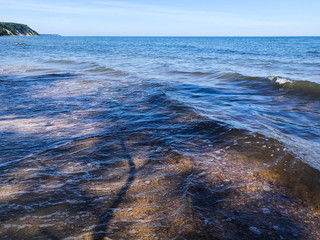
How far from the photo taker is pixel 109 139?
5.17 metres

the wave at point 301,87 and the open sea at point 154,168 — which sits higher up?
the open sea at point 154,168

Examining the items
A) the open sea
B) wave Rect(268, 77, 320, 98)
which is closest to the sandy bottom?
the open sea

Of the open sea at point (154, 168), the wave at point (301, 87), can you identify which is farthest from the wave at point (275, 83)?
the open sea at point (154, 168)

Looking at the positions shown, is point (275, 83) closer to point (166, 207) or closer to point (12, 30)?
point (166, 207)

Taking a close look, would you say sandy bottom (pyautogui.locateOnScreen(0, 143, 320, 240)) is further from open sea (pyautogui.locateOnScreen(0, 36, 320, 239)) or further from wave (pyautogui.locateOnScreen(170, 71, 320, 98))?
wave (pyautogui.locateOnScreen(170, 71, 320, 98))

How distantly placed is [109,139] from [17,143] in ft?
5.89

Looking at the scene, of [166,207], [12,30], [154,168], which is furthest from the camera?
[12,30]

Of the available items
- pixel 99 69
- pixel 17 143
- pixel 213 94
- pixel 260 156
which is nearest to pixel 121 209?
pixel 260 156

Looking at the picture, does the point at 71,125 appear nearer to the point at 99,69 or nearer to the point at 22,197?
the point at 22,197

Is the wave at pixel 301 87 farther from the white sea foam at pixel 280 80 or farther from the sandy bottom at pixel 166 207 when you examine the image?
the sandy bottom at pixel 166 207

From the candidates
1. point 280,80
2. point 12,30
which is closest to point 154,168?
point 280,80

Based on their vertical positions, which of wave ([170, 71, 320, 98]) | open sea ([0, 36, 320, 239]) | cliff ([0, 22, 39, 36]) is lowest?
wave ([170, 71, 320, 98])

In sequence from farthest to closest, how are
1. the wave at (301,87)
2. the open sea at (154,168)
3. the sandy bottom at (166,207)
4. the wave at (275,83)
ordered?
the wave at (275,83) → the wave at (301,87) → the open sea at (154,168) → the sandy bottom at (166,207)

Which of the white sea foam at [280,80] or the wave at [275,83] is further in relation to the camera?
the white sea foam at [280,80]
